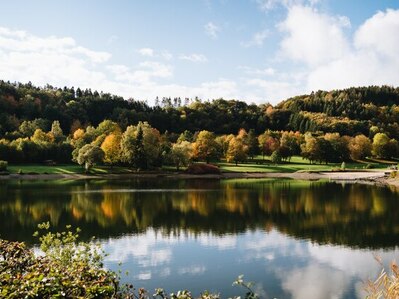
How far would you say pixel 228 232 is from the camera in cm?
3756

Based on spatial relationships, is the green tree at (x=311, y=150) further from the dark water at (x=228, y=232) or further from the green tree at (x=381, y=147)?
the dark water at (x=228, y=232)

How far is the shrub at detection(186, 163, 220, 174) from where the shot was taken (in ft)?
325

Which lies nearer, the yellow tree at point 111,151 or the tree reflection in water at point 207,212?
the tree reflection in water at point 207,212

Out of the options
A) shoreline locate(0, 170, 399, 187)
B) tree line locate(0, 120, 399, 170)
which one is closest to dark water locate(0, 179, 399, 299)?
shoreline locate(0, 170, 399, 187)

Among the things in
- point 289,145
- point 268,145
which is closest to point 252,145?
point 268,145

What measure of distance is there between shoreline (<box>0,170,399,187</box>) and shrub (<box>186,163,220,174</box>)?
1628 millimetres

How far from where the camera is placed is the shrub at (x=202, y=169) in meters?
98.9

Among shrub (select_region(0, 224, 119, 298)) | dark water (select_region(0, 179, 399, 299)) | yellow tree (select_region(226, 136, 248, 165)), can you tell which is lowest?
dark water (select_region(0, 179, 399, 299))

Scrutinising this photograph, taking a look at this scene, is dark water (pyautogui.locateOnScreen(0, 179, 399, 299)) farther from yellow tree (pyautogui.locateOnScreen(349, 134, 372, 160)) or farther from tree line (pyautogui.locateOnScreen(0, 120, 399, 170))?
yellow tree (pyautogui.locateOnScreen(349, 134, 372, 160))

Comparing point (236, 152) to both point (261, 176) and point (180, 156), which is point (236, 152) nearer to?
point (261, 176)

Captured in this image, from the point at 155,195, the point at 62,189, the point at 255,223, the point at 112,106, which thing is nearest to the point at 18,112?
the point at 112,106

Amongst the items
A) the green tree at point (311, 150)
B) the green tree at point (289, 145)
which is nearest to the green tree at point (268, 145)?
the green tree at point (289, 145)

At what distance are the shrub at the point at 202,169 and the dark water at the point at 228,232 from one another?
31.3m

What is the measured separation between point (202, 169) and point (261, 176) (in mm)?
13953
